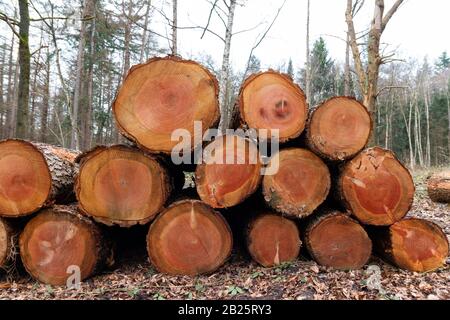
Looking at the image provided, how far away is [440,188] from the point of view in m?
6.73

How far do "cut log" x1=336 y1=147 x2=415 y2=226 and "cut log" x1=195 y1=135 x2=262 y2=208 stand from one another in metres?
0.95

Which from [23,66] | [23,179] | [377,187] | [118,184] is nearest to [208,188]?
[118,184]

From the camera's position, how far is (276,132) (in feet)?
10.7

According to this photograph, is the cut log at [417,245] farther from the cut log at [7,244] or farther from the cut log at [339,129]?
the cut log at [7,244]

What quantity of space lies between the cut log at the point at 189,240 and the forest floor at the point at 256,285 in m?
0.12

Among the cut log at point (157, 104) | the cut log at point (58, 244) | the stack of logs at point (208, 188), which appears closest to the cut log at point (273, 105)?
the stack of logs at point (208, 188)

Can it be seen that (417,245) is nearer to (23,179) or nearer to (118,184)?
(118,184)

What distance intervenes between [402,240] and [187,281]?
2.19 metres

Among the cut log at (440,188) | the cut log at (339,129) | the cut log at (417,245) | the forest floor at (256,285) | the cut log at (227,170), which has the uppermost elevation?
the cut log at (339,129)

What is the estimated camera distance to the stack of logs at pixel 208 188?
3.15 meters

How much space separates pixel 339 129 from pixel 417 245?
4.64 ft

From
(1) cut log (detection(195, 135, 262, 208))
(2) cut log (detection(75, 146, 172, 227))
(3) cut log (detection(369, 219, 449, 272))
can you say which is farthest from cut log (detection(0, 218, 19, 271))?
(3) cut log (detection(369, 219, 449, 272))

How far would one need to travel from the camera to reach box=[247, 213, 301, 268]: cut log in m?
3.40
